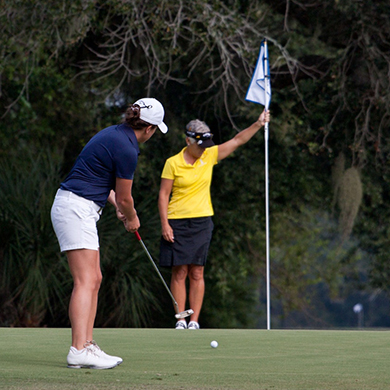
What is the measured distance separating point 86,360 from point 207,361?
776 mm

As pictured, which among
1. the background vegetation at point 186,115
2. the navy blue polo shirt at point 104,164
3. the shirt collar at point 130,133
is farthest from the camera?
the background vegetation at point 186,115

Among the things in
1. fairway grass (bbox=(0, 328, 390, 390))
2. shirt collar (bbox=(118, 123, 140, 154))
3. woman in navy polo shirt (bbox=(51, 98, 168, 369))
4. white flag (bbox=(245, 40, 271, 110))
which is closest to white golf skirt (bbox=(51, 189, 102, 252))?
woman in navy polo shirt (bbox=(51, 98, 168, 369))

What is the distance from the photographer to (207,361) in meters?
4.74

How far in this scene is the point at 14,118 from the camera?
13586 millimetres

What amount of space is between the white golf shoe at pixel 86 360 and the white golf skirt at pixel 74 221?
22.4 inches

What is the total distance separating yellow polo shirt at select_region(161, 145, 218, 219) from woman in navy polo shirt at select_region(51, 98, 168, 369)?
11.5 ft

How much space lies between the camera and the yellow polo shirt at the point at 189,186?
8156 mm

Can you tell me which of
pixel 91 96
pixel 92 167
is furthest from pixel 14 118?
pixel 92 167

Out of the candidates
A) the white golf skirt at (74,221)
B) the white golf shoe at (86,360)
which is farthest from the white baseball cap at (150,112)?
the white golf shoe at (86,360)

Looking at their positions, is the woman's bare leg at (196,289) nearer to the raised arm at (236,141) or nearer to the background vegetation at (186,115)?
the raised arm at (236,141)

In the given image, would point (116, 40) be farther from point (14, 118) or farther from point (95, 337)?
point (95, 337)

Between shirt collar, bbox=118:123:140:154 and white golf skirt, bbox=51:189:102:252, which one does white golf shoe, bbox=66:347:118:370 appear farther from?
shirt collar, bbox=118:123:140:154

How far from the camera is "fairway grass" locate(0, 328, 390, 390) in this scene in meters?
3.79

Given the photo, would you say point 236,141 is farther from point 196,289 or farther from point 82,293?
point 82,293
